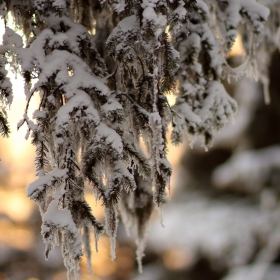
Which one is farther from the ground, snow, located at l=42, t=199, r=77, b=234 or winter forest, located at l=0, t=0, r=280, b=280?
winter forest, located at l=0, t=0, r=280, b=280

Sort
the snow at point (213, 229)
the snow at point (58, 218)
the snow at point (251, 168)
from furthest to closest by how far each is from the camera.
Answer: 1. the snow at point (213, 229)
2. the snow at point (251, 168)
3. the snow at point (58, 218)

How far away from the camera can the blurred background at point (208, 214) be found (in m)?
6.60

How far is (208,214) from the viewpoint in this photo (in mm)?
8719

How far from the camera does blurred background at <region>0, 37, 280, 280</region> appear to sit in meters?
6.60

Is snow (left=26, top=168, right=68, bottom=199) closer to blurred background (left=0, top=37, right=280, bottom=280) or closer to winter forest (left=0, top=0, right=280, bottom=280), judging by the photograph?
winter forest (left=0, top=0, right=280, bottom=280)

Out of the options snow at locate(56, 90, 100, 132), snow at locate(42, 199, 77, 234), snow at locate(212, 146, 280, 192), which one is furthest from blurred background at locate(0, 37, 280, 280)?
snow at locate(42, 199, 77, 234)

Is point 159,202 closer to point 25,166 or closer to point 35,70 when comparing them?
point 35,70

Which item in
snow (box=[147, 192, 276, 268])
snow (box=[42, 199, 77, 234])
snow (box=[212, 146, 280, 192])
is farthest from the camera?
snow (box=[147, 192, 276, 268])

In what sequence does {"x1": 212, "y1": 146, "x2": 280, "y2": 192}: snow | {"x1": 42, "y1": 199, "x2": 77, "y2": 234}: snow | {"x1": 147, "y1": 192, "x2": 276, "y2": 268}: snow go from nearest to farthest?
1. {"x1": 42, "y1": 199, "x2": 77, "y2": 234}: snow
2. {"x1": 212, "y1": 146, "x2": 280, "y2": 192}: snow
3. {"x1": 147, "y1": 192, "x2": 276, "y2": 268}: snow

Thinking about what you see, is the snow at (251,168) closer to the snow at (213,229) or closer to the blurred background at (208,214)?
the blurred background at (208,214)

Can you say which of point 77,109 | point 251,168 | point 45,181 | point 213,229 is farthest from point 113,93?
point 213,229

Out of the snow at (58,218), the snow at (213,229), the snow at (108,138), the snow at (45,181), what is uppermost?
the snow at (213,229)

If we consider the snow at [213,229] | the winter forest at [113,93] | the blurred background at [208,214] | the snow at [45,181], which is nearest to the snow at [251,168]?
the blurred background at [208,214]

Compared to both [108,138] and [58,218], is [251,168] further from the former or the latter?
[58,218]
